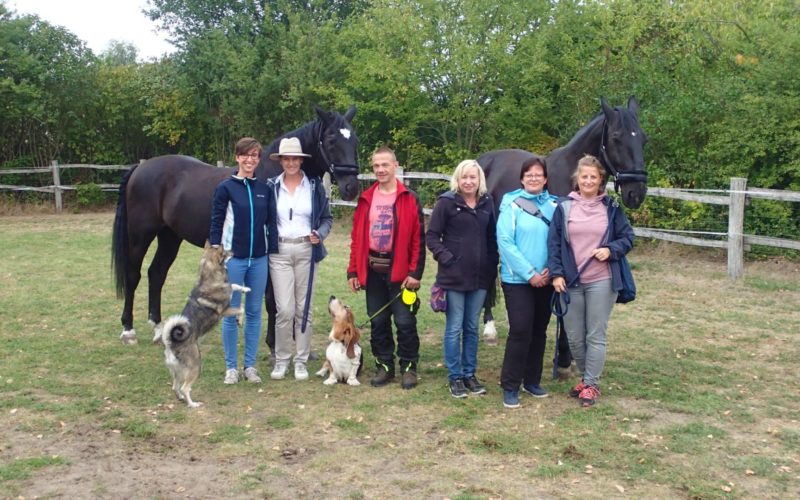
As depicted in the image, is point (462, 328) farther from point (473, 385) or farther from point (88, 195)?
point (88, 195)

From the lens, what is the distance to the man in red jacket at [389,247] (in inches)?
212

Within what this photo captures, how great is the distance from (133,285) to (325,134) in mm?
2712

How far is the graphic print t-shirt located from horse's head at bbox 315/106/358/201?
56 cm

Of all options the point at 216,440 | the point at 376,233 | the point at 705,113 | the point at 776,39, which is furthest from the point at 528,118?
the point at 216,440

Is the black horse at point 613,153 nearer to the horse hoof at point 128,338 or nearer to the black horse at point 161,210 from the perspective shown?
the black horse at point 161,210

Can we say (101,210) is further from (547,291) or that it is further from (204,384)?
(547,291)

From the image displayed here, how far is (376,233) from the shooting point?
545cm

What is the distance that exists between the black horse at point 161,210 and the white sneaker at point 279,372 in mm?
1629

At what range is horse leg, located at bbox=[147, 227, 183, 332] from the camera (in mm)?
7480

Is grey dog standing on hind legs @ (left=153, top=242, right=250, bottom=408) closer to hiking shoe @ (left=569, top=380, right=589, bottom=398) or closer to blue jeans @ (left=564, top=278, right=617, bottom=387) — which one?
blue jeans @ (left=564, top=278, right=617, bottom=387)

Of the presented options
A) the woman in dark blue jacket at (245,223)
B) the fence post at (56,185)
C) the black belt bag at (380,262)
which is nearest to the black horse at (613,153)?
the black belt bag at (380,262)

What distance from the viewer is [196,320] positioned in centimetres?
526

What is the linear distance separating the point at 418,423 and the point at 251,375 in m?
1.59

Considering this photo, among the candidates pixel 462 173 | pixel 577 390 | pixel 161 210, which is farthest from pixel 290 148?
pixel 577 390
